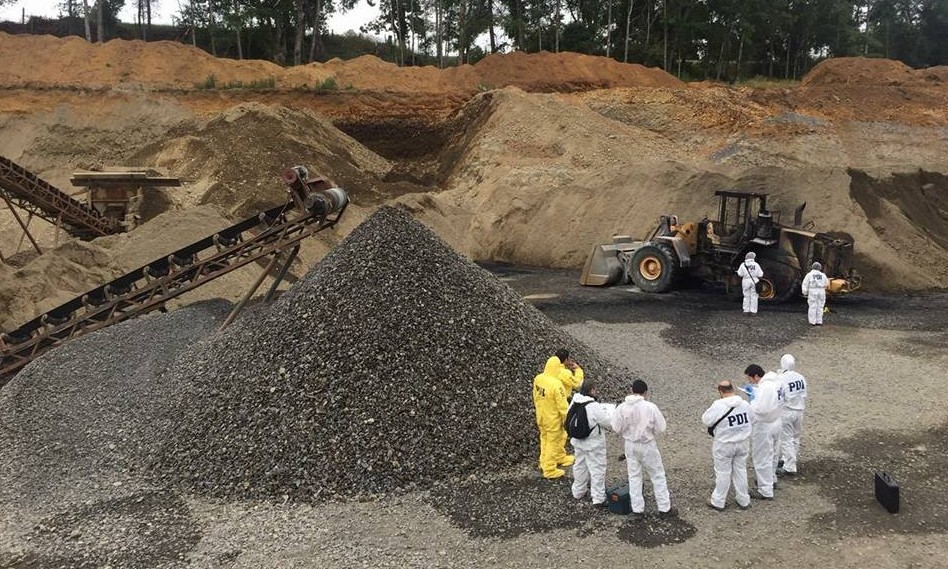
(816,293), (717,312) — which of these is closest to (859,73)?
(717,312)

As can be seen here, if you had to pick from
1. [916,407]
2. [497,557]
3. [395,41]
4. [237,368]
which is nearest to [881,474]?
[916,407]

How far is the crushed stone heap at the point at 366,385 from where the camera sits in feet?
24.7

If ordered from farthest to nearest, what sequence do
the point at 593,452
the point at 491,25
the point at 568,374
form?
1. the point at 491,25
2. the point at 568,374
3. the point at 593,452

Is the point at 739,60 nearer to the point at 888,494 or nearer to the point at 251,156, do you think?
the point at 251,156

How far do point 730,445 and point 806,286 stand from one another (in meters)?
8.68

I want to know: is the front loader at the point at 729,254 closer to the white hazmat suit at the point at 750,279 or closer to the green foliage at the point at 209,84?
the white hazmat suit at the point at 750,279

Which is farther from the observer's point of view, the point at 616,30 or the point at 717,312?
the point at 616,30

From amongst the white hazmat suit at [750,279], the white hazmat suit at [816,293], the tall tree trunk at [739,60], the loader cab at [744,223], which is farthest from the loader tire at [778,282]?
the tall tree trunk at [739,60]

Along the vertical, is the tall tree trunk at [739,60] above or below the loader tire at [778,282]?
above

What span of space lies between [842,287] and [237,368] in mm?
12236

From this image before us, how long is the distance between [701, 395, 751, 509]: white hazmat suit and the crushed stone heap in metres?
2.11

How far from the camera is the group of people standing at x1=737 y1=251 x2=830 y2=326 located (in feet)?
45.6

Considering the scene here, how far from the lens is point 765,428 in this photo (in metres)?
7.06

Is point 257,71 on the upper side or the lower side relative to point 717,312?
upper
